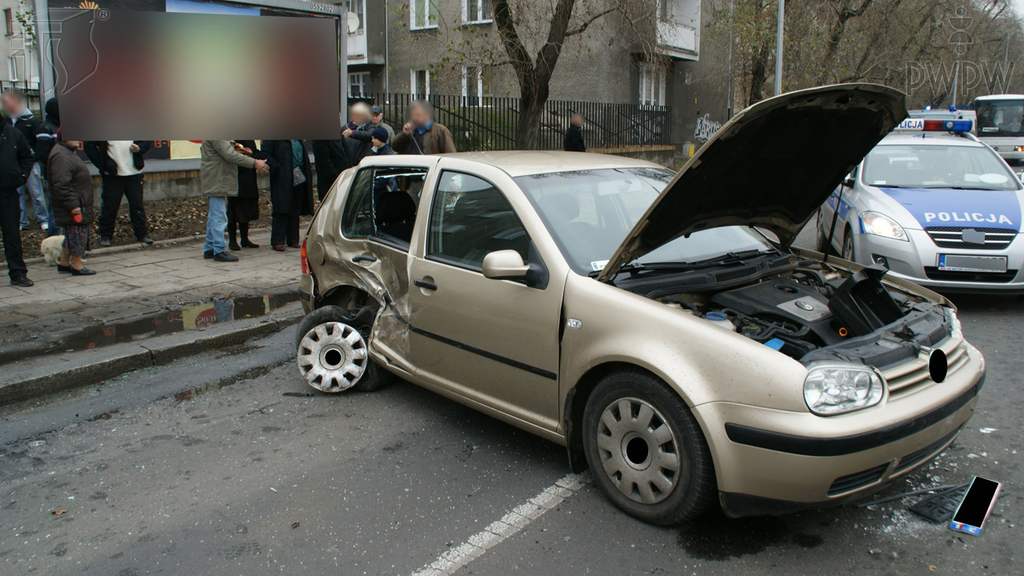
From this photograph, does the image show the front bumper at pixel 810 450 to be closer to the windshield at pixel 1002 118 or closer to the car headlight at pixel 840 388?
the car headlight at pixel 840 388

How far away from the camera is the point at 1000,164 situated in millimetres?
7938

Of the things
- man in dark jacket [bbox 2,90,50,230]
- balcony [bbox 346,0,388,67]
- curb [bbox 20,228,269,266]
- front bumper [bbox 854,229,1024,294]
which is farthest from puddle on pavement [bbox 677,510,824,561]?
balcony [bbox 346,0,388,67]

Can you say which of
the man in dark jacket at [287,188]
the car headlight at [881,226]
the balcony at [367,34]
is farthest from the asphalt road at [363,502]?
the balcony at [367,34]

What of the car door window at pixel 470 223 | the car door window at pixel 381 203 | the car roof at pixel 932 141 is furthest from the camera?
the car roof at pixel 932 141

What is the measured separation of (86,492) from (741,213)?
148 inches

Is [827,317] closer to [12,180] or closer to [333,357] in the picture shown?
[333,357]

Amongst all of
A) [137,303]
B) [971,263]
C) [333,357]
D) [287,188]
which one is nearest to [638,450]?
[333,357]

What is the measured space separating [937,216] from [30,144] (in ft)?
32.7

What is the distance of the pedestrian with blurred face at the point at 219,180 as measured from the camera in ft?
29.6

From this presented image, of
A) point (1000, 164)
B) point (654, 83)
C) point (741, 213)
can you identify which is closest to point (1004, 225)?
point (1000, 164)

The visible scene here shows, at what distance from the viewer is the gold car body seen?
9.18 feet

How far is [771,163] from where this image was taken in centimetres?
377

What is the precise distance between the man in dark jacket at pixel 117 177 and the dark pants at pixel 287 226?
172 cm

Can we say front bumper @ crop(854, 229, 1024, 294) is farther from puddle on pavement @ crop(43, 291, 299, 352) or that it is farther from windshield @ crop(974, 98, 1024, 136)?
windshield @ crop(974, 98, 1024, 136)
